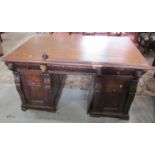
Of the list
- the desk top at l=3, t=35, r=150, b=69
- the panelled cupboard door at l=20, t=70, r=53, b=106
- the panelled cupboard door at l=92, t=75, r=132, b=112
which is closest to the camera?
the desk top at l=3, t=35, r=150, b=69

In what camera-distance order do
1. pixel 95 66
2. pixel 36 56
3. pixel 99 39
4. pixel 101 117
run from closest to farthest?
pixel 95 66 < pixel 36 56 < pixel 101 117 < pixel 99 39

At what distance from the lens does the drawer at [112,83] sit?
1591 millimetres

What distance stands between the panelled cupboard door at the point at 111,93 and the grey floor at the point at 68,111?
0.17m

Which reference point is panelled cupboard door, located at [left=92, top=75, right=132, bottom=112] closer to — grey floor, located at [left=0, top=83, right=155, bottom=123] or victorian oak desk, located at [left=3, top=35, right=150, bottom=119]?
victorian oak desk, located at [left=3, top=35, right=150, bottom=119]

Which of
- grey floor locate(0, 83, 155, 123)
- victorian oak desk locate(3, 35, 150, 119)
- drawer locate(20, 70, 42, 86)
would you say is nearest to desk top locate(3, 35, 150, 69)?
victorian oak desk locate(3, 35, 150, 119)

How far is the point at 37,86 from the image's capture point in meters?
A: 1.79

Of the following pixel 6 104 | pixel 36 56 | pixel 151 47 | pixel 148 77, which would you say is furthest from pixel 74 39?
pixel 151 47

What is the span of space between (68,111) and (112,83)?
719mm

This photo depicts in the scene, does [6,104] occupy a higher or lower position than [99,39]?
lower

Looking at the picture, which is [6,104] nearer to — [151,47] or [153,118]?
[153,118]

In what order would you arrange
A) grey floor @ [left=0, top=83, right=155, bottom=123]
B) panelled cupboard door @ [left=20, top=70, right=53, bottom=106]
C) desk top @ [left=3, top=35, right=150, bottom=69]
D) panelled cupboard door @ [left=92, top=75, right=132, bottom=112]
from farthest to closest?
grey floor @ [left=0, top=83, right=155, bottom=123], panelled cupboard door @ [left=20, top=70, right=53, bottom=106], panelled cupboard door @ [left=92, top=75, right=132, bottom=112], desk top @ [left=3, top=35, right=150, bottom=69]

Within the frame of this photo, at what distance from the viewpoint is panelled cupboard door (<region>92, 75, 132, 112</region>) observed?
161 centimetres

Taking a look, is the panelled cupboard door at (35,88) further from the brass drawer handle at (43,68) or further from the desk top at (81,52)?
the desk top at (81,52)

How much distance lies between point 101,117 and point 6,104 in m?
1.27
